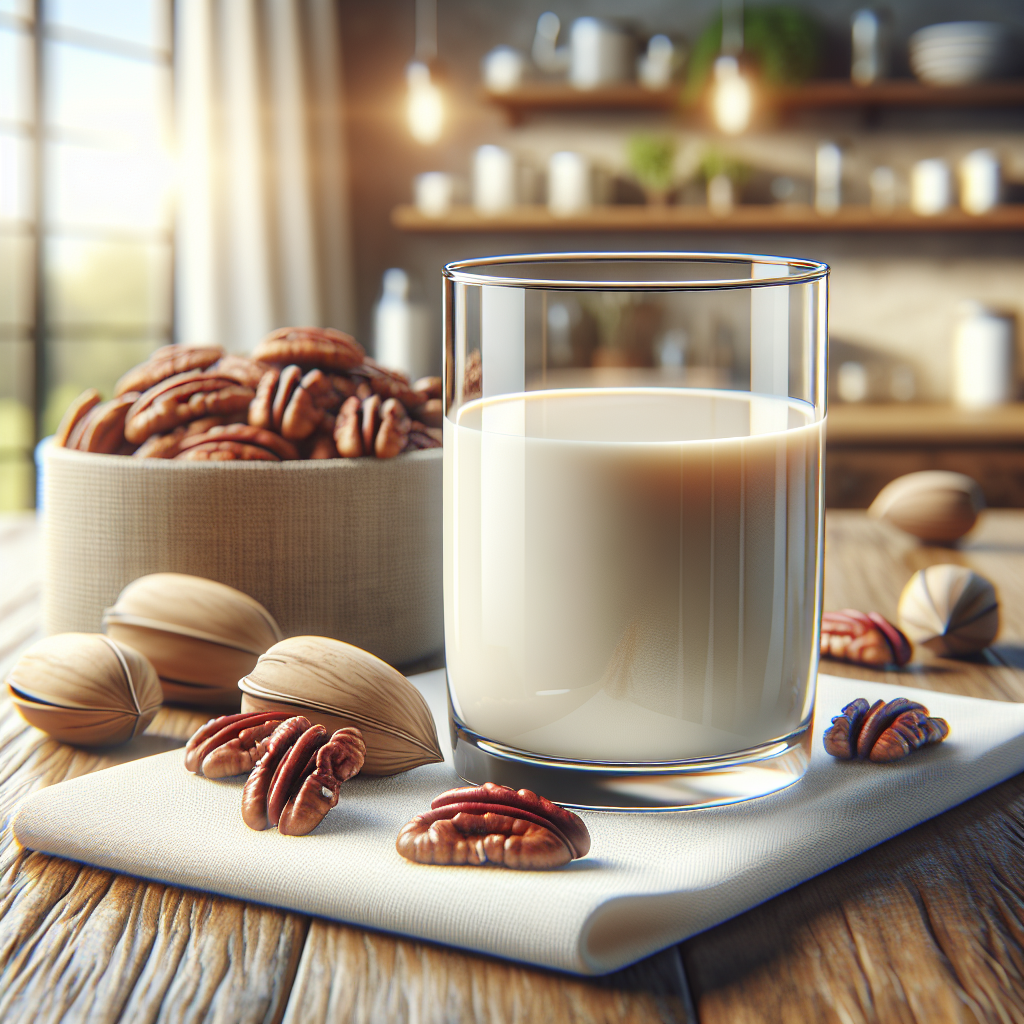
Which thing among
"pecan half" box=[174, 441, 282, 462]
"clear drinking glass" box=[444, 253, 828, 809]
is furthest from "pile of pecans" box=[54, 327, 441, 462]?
"clear drinking glass" box=[444, 253, 828, 809]

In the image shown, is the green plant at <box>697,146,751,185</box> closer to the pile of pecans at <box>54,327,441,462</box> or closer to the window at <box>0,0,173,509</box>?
the window at <box>0,0,173,509</box>

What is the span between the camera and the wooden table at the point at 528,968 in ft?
1.05

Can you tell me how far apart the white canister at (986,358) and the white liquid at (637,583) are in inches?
120

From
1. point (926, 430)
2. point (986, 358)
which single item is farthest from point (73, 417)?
point (986, 358)

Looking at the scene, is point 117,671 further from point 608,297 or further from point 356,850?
point 608,297

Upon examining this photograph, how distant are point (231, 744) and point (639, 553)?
189mm

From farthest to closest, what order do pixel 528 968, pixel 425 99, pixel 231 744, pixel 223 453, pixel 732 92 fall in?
pixel 425 99
pixel 732 92
pixel 223 453
pixel 231 744
pixel 528 968

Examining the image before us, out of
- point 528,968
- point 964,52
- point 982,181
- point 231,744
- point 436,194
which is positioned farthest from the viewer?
point 436,194

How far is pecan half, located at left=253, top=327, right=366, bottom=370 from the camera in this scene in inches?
25.7

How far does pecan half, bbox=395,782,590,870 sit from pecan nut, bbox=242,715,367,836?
0.13ft

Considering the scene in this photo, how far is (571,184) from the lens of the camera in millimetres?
3303

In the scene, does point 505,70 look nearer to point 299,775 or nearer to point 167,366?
point 167,366

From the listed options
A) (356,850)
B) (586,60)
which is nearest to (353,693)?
(356,850)

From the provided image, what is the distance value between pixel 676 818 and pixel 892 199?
10.7ft
